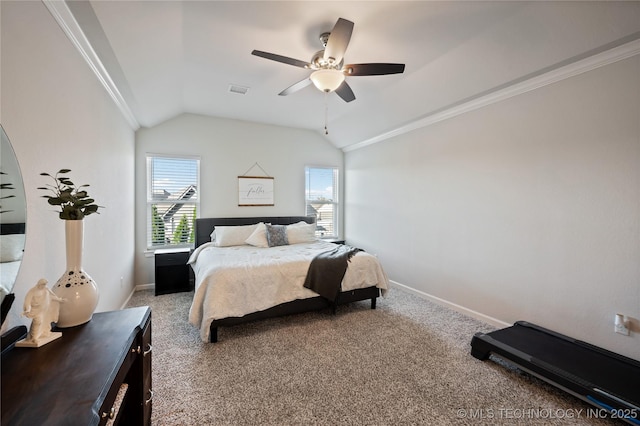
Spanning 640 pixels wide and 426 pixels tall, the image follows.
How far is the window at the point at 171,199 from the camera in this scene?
14.3ft

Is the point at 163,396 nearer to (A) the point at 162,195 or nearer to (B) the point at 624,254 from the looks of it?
(A) the point at 162,195

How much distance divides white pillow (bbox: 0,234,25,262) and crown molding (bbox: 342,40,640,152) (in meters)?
3.99

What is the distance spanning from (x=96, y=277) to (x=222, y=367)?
137cm

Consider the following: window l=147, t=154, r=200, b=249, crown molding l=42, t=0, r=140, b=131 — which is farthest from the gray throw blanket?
crown molding l=42, t=0, r=140, b=131

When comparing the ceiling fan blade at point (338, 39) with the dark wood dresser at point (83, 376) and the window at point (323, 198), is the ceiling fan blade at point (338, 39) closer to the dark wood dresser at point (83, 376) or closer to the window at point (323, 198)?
the dark wood dresser at point (83, 376)

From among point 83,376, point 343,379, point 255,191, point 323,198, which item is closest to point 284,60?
point 83,376

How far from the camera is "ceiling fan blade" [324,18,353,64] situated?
6.23 feet

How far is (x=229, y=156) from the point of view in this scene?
15.8 feet

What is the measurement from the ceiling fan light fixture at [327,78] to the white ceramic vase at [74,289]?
193cm

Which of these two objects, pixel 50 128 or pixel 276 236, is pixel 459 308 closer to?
pixel 276 236

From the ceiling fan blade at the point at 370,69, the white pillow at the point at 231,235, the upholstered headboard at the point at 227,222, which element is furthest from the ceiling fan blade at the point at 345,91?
the upholstered headboard at the point at 227,222

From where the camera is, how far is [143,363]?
143 centimetres

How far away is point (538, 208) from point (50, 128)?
3994mm

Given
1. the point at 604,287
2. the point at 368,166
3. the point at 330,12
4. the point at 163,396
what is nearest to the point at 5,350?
the point at 163,396
